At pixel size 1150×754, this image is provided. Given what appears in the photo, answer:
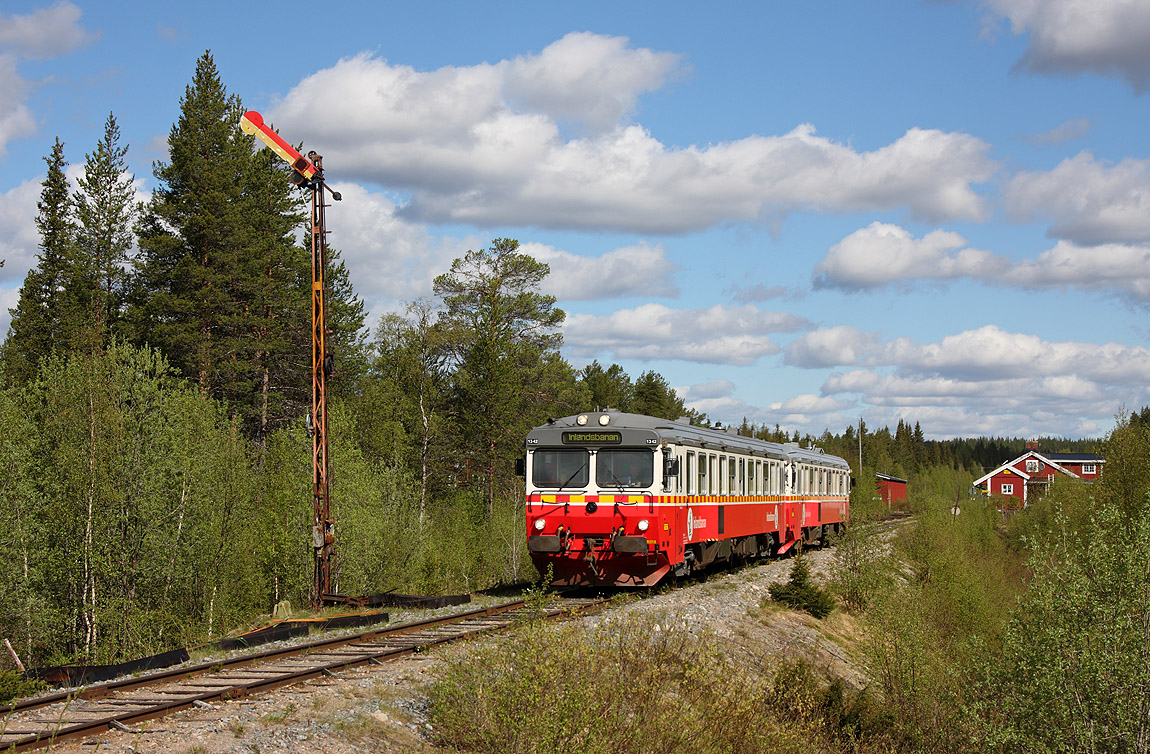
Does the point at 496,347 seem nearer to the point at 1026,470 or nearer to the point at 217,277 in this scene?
the point at 217,277

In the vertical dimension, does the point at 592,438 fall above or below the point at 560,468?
above

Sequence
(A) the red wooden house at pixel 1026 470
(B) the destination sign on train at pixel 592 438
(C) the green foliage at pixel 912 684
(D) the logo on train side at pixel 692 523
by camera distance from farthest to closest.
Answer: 1. (A) the red wooden house at pixel 1026 470
2. (D) the logo on train side at pixel 692 523
3. (B) the destination sign on train at pixel 592 438
4. (C) the green foliage at pixel 912 684

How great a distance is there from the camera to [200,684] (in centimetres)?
960

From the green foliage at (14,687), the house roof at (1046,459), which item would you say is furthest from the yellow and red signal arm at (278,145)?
the house roof at (1046,459)

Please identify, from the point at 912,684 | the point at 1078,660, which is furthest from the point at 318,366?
the point at 1078,660

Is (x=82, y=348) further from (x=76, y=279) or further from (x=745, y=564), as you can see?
(x=745, y=564)

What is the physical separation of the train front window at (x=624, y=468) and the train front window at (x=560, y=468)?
0.87ft

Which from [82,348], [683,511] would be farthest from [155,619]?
[683,511]

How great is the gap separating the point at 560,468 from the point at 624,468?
1196 millimetres

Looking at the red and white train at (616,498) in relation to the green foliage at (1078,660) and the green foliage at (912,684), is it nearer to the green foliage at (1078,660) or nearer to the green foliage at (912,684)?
the green foliage at (912,684)

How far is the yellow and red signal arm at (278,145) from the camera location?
18.6m

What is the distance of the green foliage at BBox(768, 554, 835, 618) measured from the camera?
1992cm

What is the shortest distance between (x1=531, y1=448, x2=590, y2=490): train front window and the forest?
7540mm

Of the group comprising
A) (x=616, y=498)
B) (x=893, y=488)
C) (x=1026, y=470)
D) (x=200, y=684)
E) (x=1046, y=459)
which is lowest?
(x=893, y=488)
